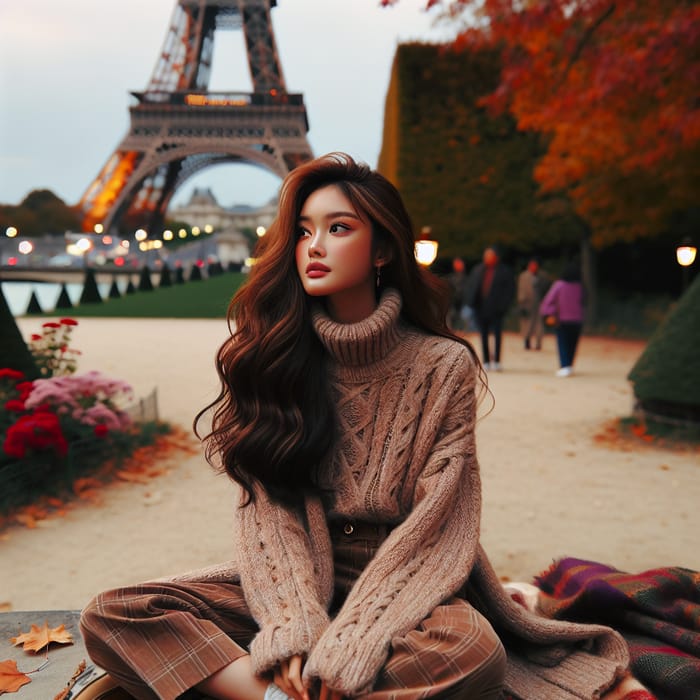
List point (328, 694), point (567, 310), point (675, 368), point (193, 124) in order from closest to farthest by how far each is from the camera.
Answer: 1. point (328, 694)
2. point (675, 368)
3. point (567, 310)
4. point (193, 124)

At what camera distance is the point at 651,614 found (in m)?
2.24

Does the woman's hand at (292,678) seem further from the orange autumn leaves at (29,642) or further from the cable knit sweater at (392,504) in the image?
the orange autumn leaves at (29,642)

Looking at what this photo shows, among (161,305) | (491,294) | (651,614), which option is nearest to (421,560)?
(651,614)

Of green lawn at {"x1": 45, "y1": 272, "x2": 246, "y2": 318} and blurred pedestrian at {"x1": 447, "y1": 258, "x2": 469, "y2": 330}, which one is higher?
blurred pedestrian at {"x1": 447, "y1": 258, "x2": 469, "y2": 330}

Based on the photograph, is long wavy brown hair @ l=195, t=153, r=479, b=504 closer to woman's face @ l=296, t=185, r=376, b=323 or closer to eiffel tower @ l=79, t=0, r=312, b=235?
woman's face @ l=296, t=185, r=376, b=323

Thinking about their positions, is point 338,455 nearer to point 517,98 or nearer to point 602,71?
point 602,71

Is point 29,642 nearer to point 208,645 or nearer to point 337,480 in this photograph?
point 208,645

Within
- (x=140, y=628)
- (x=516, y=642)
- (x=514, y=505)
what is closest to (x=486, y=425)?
(x=514, y=505)

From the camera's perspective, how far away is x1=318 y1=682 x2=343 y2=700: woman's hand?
144cm

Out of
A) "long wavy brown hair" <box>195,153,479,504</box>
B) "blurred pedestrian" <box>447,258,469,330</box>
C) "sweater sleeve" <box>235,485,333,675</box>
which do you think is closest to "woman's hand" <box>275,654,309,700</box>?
"sweater sleeve" <box>235,485,333,675</box>

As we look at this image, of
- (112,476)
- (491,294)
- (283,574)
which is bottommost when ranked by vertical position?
(112,476)

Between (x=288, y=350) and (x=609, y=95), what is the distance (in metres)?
8.18

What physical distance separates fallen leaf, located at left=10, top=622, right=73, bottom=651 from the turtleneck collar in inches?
48.4

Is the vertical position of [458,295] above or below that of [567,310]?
below
